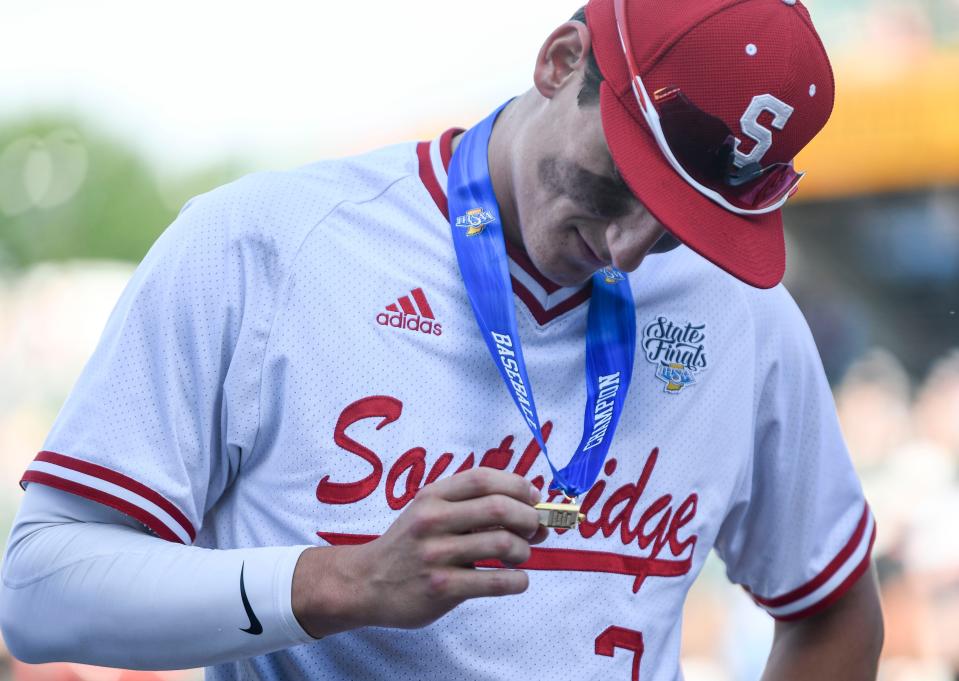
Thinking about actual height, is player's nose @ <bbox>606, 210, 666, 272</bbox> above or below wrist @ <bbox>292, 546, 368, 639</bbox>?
above

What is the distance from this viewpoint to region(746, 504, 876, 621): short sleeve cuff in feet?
8.11

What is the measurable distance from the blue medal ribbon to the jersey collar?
0.02 metres

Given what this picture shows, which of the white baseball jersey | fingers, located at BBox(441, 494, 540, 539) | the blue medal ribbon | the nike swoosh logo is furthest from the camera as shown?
the blue medal ribbon

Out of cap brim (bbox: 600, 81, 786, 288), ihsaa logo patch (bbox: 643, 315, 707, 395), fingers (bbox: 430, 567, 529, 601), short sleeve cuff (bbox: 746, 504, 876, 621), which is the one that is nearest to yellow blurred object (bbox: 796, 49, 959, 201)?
short sleeve cuff (bbox: 746, 504, 876, 621)

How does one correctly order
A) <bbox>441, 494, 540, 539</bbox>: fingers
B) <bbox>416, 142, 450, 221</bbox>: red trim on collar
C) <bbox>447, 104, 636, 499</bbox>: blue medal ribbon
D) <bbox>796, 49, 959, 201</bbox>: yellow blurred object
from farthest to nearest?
1. <bbox>796, 49, 959, 201</bbox>: yellow blurred object
2. <bbox>416, 142, 450, 221</bbox>: red trim on collar
3. <bbox>447, 104, 636, 499</bbox>: blue medal ribbon
4. <bbox>441, 494, 540, 539</bbox>: fingers

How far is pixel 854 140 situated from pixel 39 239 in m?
14.3

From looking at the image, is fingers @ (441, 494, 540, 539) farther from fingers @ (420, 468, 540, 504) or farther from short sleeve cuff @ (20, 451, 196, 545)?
short sleeve cuff @ (20, 451, 196, 545)

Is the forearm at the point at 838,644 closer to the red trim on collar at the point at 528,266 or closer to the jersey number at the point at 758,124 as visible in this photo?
the red trim on collar at the point at 528,266

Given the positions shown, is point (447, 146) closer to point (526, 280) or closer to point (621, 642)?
point (526, 280)

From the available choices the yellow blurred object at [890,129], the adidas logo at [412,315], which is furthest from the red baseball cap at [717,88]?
the yellow blurred object at [890,129]

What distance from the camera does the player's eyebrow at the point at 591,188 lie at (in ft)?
6.31

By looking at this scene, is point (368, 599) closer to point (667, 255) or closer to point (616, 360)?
point (616, 360)

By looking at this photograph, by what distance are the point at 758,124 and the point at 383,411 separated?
29.1 inches

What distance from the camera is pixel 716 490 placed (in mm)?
2287
